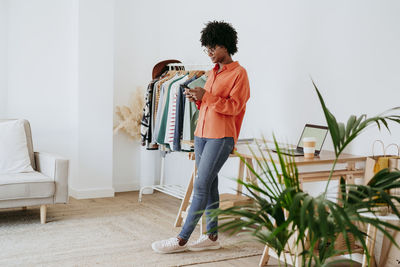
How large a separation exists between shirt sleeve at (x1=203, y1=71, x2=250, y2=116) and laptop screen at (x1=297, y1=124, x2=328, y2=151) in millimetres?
579

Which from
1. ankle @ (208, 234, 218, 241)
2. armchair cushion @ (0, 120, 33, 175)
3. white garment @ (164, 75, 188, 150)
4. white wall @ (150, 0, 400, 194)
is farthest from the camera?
white garment @ (164, 75, 188, 150)

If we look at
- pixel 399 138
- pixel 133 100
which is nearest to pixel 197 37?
pixel 133 100

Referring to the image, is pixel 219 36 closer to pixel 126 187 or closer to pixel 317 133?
pixel 317 133

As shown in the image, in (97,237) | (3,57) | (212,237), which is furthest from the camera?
(3,57)

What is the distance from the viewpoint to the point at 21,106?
4.96 meters

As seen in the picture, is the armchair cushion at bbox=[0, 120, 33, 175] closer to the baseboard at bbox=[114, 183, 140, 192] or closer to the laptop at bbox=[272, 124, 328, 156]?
the baseboard at bbox=[114, 183, 140, 192]

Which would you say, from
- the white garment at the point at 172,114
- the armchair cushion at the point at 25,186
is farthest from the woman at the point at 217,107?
the armchair cushion at the point at 25,186

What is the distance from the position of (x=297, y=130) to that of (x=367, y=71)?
2.40 ft

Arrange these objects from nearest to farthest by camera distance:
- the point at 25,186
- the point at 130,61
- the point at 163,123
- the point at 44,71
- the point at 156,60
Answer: the point at 25,186, the point at 163,123, the point at 44,71, the point at 130,61, the point at 156,60

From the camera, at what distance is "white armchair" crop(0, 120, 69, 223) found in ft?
12.1

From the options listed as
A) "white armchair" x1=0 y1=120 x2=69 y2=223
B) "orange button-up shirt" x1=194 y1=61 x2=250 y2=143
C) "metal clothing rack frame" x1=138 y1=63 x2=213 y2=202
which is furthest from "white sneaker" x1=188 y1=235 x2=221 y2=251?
"metal clothing rack frame" x1=138 y1=63 x2=213 y2=202

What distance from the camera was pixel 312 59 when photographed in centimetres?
358

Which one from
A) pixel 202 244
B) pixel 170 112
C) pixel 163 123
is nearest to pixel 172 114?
pixel 170 112

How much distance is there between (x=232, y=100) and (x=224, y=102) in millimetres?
58
